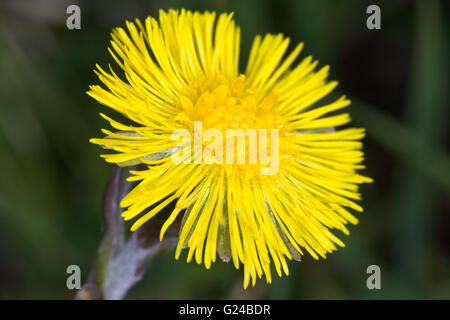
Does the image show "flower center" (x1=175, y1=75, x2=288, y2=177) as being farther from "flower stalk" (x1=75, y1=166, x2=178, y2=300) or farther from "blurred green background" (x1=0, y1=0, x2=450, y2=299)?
"blurred green background" (x1=0, y1=0, x2=450, y2=299)

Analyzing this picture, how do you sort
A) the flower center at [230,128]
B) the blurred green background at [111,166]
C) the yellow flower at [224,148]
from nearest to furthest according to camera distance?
1. the yellow flower at [224,148]
2. the flower center at [230,128]
3. the blurred green background at [111,166]

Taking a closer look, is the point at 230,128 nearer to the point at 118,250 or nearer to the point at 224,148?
the point at 224,148

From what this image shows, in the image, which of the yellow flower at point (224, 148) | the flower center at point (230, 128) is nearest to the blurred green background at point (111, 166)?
the yellow flower at point (224, 148)

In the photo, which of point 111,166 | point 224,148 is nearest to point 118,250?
point 224,148

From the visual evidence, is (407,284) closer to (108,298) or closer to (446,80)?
(446,80)

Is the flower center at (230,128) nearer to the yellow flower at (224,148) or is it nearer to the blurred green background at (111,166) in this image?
the yellow flower at (224,148)

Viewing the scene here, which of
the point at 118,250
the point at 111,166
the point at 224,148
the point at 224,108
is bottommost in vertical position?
the point at 118,250

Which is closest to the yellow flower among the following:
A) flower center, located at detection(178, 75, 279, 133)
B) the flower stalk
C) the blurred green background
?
flower center, located at detection(178, 75, 279, 133)

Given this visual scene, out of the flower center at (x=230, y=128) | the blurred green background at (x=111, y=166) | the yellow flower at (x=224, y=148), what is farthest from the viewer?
the blurred green background at (x=111, y=166)
